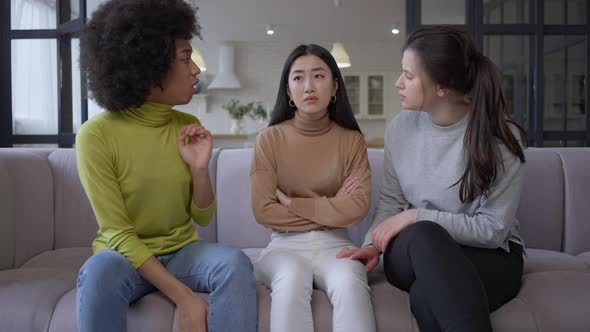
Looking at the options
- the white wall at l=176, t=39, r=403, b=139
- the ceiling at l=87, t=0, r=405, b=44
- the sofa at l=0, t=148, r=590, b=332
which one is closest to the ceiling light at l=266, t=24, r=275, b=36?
the ceiling at l=87, t=0, r=405, b=44

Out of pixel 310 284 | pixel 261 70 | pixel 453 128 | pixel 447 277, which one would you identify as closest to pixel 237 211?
pixel 310 284

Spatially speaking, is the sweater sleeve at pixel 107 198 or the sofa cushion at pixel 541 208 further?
the sofa cushion at pixel 541 208

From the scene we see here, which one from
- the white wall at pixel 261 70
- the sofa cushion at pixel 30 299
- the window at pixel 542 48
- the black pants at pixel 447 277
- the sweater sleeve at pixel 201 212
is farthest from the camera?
the white wall at pixel 261 70

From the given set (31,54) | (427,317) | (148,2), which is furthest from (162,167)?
(31,54)

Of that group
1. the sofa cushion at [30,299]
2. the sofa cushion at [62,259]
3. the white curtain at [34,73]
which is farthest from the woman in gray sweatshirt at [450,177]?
the white curtain at [34,73]

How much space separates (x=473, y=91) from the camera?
1.60m

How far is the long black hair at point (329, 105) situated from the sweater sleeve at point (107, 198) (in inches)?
24.7

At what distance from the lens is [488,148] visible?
1.54 meters

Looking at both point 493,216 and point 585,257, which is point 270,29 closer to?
point 585,257

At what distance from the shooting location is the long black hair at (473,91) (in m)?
1.53

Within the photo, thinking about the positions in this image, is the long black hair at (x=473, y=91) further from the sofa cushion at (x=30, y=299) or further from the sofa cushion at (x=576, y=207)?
the sofa cushion at (x=30, y=299)

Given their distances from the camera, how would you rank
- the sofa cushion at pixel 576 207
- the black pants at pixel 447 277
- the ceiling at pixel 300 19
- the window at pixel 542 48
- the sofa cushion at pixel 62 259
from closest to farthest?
the black pants at pixel 447 277
the sofa cushion at pixel 62 259
the sofa cushion at pixel 576 207
the window at pixel 542 48
the ceiling at pixel 300 19

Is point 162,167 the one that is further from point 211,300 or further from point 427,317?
point 427,317

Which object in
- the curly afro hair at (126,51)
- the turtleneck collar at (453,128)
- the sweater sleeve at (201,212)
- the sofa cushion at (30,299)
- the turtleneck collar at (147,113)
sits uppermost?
the curly afro hair at (126,51)
